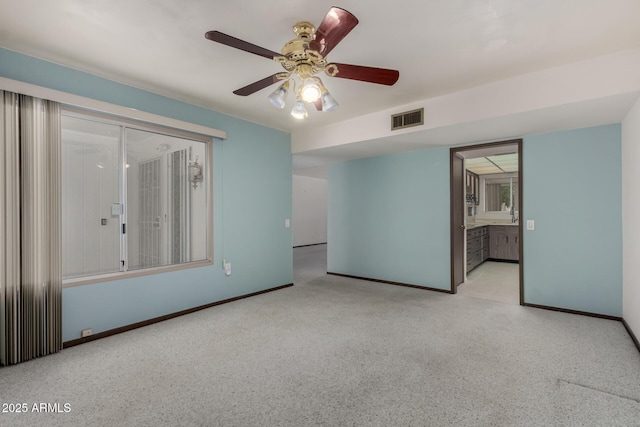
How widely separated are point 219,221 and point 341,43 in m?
2.59

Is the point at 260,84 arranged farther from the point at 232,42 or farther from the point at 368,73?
the point at 368,73

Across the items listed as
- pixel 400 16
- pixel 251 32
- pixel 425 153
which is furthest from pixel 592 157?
pixel 251 32

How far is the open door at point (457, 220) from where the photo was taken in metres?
4.50

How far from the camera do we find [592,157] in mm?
3467

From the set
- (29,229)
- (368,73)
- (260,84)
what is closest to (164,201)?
(29,229)

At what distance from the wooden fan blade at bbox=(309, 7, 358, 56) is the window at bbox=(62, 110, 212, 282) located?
2277 millimetres

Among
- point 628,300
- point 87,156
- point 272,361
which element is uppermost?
point 87,156

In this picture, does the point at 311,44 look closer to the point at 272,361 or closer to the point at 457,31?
the point at 457,31

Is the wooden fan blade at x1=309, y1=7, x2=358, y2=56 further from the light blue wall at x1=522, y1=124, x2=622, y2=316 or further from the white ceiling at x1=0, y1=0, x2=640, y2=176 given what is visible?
the light blue wall at x1=522, y1=124, x2=622, y2=316

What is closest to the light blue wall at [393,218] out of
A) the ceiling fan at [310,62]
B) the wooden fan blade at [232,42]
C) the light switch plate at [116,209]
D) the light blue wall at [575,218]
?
the light blue wall at [575,218]

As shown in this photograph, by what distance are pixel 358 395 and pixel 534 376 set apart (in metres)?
1.30

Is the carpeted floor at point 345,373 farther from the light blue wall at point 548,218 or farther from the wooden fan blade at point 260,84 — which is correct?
the wooden fan blade at point 260,84

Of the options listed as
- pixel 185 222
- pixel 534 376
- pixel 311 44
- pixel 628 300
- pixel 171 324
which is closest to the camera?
Result: pixel 311 44

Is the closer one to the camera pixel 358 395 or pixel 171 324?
pixel 358 395
